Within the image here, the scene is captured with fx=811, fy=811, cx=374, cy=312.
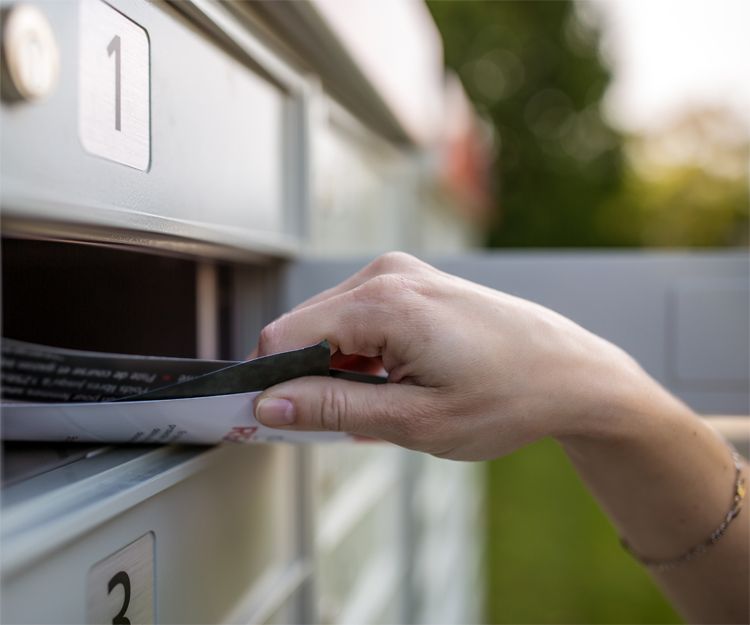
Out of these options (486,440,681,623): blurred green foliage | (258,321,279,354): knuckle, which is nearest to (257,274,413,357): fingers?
(258,321,279,354): knuckle

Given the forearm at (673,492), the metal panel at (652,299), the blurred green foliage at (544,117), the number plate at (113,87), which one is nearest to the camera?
the number plate at (113,87)

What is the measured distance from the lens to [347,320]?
2.36 ft

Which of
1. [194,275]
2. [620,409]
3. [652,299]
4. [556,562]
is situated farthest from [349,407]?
[556,562]

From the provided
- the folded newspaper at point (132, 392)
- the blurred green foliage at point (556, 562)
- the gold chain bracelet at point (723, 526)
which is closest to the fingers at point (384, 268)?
the folded newspaper at point (132, 392)

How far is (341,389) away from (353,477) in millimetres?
1467

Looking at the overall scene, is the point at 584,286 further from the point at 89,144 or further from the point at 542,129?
the point at 542,129

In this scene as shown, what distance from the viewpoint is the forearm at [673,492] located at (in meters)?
0.91

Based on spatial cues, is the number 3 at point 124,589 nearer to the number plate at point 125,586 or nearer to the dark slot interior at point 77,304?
the number plate at point 125,586

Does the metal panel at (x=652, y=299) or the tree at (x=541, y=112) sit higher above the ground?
the tree at (x=541, y=112)

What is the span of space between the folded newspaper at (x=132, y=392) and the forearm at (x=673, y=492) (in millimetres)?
341

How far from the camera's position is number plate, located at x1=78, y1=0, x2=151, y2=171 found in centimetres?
65

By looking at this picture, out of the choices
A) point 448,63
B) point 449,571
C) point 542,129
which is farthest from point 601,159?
point 449,571

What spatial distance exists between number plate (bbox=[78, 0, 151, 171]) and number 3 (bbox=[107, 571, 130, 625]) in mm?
369

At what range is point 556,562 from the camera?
6000 millimetres
